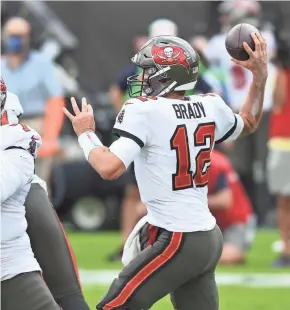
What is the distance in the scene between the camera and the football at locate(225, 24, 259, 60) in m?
5.27

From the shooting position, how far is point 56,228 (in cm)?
518

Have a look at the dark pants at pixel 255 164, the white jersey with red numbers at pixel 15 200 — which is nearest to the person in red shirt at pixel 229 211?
the dark pants at pixel 255 164

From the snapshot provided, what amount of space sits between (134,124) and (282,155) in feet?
15.1

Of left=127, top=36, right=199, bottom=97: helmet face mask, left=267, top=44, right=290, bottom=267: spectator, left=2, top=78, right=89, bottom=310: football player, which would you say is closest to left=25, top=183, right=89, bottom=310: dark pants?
left=2, top=78, right=89, bottom=310: football player

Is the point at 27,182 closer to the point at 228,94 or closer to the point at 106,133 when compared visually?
the point at 228,94

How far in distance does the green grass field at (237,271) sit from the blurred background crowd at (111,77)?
1.04 feet

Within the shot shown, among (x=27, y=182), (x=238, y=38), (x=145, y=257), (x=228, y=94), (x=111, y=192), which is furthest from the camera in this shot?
(x=111, y=192)

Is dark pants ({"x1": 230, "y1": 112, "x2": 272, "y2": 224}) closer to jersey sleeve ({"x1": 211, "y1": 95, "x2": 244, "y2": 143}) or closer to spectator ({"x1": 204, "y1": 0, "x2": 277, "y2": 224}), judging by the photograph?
spectator ({"x1": 204, "y1": 0, "x2": 277, "y2": 224})

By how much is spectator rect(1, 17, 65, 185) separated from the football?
360cm

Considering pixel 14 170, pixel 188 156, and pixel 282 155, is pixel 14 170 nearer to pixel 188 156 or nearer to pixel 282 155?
pixel 188 156

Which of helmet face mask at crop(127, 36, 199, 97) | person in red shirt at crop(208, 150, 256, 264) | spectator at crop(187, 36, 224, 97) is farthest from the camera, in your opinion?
person in red shirt at crop(208, 150, 256, 264)

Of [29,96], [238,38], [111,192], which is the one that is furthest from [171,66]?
[111,192]

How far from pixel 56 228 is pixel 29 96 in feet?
12.9

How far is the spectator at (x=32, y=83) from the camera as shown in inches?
350
